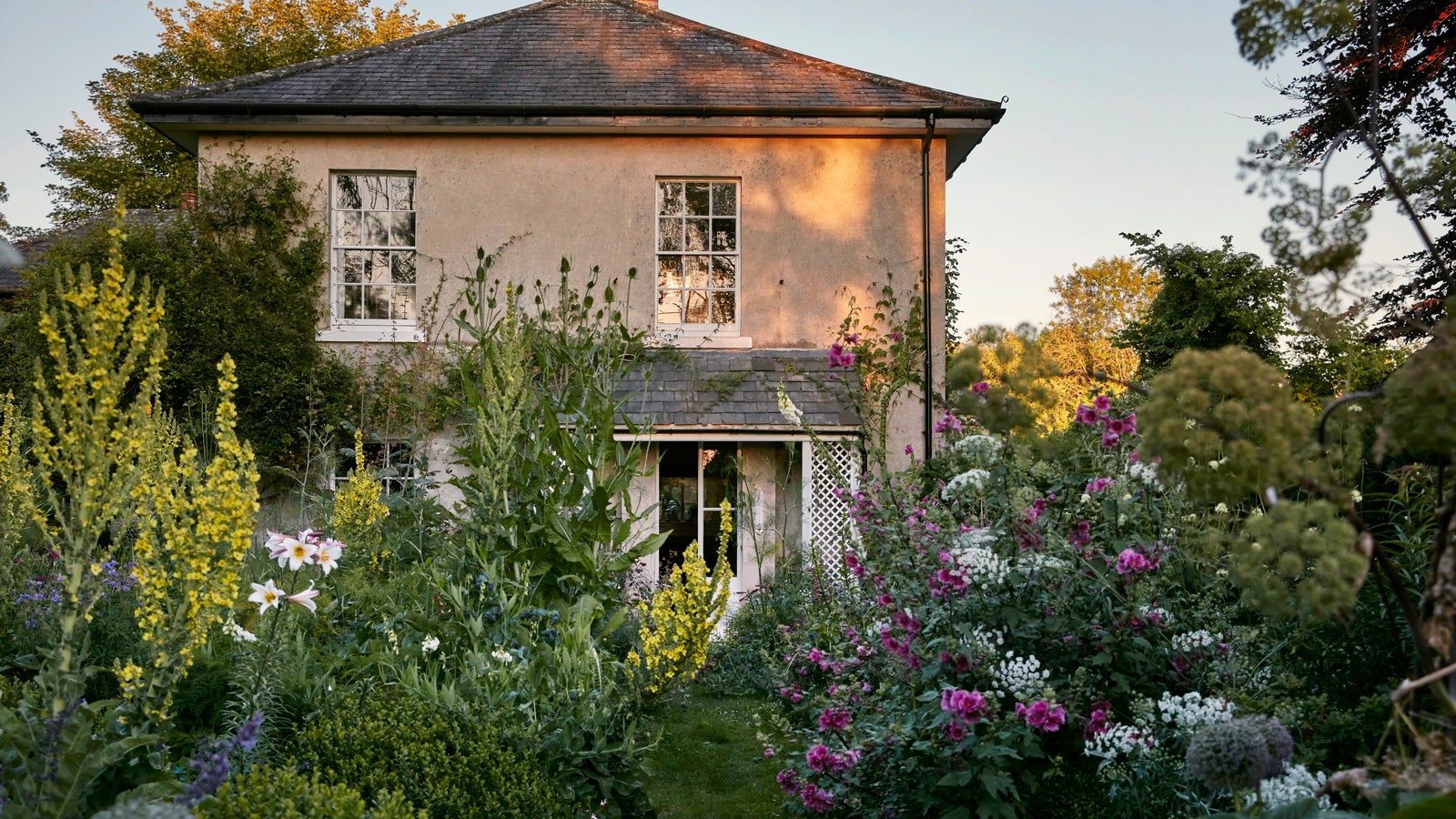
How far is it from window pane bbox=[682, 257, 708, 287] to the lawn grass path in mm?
5428

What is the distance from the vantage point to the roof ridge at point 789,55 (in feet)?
37.0

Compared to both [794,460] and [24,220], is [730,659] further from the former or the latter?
[24,220]

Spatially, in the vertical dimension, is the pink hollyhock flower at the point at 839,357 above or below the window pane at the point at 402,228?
below

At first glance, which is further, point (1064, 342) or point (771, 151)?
point (1064, 342)

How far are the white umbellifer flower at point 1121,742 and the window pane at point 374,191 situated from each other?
1010cm

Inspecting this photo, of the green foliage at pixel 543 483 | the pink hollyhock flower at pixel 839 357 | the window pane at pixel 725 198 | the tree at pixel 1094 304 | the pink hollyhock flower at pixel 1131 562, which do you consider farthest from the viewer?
the tree at pixel 1094 304

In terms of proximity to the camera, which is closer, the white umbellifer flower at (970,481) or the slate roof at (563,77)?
the white umbellifer flower at (970,481)

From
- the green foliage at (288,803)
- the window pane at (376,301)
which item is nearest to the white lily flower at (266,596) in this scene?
the green foliage at (288,803)

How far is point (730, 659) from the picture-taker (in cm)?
766

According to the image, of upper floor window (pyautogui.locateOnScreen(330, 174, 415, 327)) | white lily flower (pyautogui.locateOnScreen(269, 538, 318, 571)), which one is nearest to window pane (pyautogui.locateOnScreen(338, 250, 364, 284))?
upper floor window (pyautogui.locateOnScreen(330, 174, 415, 327))

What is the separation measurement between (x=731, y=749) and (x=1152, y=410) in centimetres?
447

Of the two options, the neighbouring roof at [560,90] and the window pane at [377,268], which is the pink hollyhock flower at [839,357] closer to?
the neighbouring roof at [560,90]

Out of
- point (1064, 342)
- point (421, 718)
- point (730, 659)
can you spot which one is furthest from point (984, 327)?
point (1064, 342)

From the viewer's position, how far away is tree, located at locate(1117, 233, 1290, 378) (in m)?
13.0
